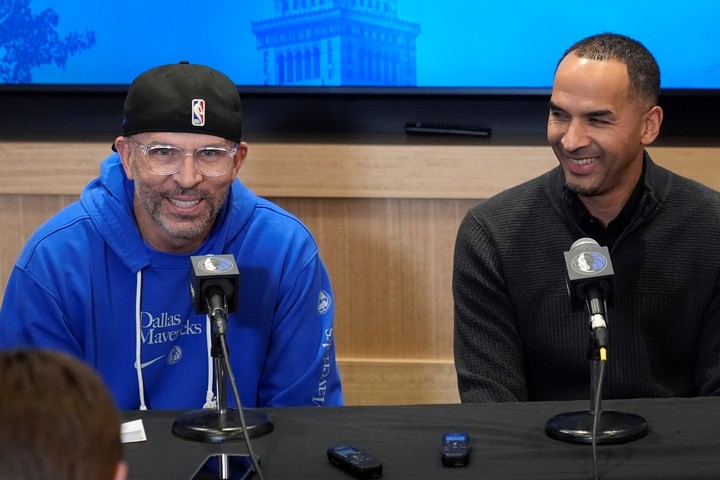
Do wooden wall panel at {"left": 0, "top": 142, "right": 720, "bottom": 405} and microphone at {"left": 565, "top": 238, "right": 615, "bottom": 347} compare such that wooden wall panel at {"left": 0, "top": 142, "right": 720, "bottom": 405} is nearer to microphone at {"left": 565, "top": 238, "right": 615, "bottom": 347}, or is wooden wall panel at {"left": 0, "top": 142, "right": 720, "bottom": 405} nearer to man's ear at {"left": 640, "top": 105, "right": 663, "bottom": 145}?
man's ear at {"left": 640, "top": 105, "right": 663, "bottom": 145}

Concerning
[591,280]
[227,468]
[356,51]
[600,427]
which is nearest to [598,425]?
[600,427]

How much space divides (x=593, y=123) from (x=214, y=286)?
1.05 metres

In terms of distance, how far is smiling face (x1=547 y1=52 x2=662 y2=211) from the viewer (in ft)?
8.11

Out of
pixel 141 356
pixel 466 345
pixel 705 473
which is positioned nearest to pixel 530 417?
pixel 705 473

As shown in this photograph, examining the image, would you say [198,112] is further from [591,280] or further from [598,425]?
[598,425]

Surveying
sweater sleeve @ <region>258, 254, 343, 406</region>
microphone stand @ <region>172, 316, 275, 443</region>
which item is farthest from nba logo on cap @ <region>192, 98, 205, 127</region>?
microphone stand @ <region>172, 316, 275, 443</region>

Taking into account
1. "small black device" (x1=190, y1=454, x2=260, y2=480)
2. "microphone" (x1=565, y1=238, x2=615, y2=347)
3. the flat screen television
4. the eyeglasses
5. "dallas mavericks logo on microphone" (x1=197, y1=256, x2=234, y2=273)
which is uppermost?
the flat screen television

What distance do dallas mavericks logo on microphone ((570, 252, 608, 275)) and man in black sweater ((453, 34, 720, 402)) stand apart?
669 millimetres

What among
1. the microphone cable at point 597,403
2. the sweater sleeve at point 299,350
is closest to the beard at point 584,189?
the sweater sleeve at point 299,350

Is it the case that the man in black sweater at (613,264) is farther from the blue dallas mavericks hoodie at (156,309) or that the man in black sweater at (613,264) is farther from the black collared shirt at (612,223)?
the blue dallas mavericks hoodie at (156,309)

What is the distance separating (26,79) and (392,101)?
1.20 metres

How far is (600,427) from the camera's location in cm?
180

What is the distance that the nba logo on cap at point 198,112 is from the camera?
7.45ft

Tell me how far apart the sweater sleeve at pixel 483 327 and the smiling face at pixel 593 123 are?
0.26 meters
